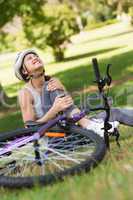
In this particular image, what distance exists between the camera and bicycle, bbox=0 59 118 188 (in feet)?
17.0

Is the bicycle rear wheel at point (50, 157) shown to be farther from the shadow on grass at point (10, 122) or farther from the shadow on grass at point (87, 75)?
the shadow on grass at point (87, 75)

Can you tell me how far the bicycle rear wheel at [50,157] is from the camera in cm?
503

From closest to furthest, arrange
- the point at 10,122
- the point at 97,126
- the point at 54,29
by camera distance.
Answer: the point at 97,126, the point at 10,122, the point at 54,29

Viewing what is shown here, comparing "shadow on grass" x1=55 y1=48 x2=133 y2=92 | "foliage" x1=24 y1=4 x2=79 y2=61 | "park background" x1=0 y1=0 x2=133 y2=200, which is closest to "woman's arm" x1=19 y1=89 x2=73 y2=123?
"park background" x1=0 y1=0 x2=133 y2=200

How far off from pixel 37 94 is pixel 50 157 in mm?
1247

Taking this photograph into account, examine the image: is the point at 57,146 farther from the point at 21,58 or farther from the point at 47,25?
the point at 47,25

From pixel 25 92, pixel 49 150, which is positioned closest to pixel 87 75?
pixel 25 92

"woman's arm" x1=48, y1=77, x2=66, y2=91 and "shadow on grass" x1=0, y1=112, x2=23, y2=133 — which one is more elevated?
"woman's arm" x1=48, y1=77, x2=66, y2=91

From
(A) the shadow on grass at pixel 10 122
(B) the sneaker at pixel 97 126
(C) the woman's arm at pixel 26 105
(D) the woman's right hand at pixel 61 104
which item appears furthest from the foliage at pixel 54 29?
(D) the woman's right hand at pixel 61 104

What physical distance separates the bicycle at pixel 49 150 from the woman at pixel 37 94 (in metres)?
0.42

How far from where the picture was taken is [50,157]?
5543 millimetres

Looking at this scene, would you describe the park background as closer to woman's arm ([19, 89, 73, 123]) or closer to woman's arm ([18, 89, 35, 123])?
woman's arm ([19, 89, 73, 123])

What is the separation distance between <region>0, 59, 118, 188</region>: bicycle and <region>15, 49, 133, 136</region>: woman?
16.4 inches

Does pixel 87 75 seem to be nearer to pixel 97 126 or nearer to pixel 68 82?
pixel 68 82
